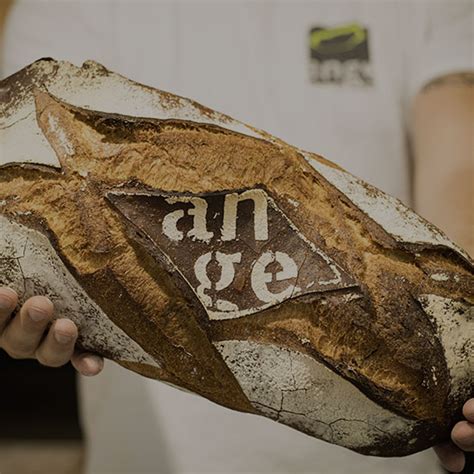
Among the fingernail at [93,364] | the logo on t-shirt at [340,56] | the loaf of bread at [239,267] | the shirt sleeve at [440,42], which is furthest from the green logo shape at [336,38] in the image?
the fingernail at [93,364]

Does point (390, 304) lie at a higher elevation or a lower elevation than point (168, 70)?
lower

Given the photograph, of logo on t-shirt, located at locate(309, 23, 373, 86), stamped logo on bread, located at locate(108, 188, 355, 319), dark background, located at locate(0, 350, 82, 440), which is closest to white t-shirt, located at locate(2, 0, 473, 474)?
logo on t-shirt, located at locate(309, 23, 373, 86)

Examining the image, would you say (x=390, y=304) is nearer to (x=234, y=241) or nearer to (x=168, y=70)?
(x=234, y=241)

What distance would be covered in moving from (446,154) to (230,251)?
657 mm

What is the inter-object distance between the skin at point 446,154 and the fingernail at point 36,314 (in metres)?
0.61

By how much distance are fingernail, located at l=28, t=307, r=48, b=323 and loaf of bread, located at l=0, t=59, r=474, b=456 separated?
0.03 meters

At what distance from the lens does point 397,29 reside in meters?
1.67

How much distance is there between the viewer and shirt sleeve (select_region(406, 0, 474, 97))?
5.33ft

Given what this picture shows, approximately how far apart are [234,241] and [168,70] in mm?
650

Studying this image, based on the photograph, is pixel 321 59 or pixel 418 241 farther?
pixel 321 59

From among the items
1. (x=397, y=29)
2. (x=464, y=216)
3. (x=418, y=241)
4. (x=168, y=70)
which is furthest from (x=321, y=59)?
(x=418, y=241)

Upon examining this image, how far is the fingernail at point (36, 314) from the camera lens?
3.38 ft

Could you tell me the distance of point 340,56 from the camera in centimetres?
161

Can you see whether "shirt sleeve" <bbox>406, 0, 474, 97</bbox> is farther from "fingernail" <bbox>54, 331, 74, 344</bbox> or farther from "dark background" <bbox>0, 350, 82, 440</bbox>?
"dark background" <bbox>0, 350, 82, 440</bbox>
